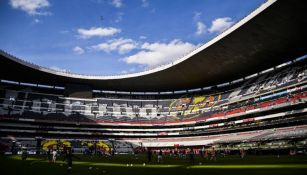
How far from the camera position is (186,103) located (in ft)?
262

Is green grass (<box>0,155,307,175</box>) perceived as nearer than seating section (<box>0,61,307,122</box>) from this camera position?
Yes

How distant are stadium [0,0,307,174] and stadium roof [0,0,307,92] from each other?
0.19 meters

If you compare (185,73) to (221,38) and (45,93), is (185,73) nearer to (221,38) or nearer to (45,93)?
(221,38)

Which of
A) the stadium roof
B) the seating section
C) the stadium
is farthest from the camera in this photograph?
Answer: the seating section

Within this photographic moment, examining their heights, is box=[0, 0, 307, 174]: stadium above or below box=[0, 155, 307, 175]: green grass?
above

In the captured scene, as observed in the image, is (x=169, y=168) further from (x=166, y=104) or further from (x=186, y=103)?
(x=166, y=104)

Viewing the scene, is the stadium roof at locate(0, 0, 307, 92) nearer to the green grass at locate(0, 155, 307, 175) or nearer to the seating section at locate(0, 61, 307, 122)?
the seating section at locate(0, 61, 307, 122)

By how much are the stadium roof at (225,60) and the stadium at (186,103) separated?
189mm

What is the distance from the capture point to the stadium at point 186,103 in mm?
43062

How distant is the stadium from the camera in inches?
1695

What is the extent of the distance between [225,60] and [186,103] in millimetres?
26059

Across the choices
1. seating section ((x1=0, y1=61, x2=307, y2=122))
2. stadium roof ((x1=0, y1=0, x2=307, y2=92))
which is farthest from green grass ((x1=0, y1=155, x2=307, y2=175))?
seating section ((x1=0, y1=61, x2=307, y2=122))

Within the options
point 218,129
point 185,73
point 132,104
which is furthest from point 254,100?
point 132,104

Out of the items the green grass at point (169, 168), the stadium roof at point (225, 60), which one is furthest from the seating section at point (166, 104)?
the green grass at point (169, 168)
